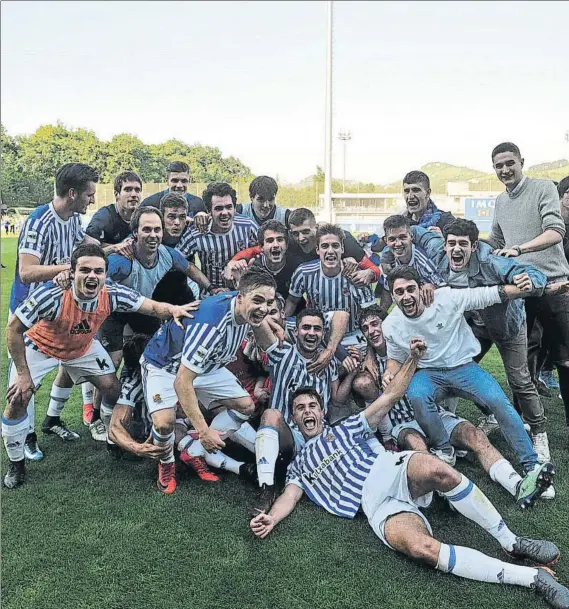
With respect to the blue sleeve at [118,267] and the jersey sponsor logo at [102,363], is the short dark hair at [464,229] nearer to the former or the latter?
the blue sleeve at [118,267]

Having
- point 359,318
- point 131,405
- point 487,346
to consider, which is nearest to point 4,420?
point 131,405

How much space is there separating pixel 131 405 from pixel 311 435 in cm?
146

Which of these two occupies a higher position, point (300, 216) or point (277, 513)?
point (300, 216)

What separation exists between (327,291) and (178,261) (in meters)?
1.21

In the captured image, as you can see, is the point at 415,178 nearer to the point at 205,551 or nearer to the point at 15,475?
the point at 205,551

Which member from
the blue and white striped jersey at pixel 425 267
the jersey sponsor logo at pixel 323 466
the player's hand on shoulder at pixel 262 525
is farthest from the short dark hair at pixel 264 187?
the player's hand on shoulder at pixel 262 525

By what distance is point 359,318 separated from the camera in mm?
4676

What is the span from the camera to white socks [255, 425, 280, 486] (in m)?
3.59

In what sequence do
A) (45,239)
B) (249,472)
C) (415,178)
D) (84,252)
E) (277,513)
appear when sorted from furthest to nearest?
(415,178)
(45,239)
(249,472)
(84,252)
(277,513)

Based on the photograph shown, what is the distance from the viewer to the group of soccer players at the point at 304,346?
3396mm

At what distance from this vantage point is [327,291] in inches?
185

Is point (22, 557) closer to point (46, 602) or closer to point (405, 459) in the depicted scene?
point (46, 602)

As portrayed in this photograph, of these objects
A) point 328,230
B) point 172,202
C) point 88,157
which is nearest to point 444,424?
point 328,230

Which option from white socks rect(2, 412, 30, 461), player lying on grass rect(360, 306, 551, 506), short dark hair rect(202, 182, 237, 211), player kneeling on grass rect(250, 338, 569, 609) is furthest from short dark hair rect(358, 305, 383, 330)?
white socks rect(2, 412, 30, 461)
